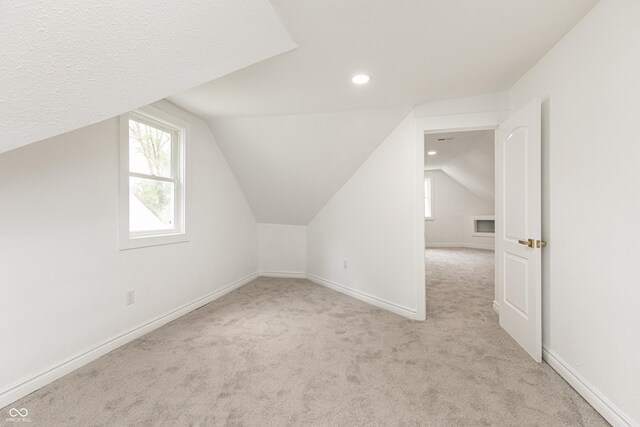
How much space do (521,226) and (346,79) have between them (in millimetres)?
1767

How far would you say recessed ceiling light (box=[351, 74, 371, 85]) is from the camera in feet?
7.59

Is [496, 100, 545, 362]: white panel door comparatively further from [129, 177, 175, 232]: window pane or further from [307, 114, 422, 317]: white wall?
[129, 177, 175, 232]: window pane

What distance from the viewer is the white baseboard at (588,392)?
57.3 inches

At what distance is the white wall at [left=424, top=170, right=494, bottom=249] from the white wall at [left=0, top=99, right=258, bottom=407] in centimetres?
732

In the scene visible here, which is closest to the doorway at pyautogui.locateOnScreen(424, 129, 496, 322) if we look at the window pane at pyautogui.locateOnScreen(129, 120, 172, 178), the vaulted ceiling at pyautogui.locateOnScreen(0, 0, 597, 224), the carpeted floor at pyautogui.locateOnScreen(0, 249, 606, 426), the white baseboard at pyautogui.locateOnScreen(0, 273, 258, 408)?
the carpeted floor at pyautogui.locateOnScreen(0, 249, 606, 426)

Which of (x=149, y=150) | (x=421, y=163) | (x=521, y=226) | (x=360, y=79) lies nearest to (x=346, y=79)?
(x=360, y=79)

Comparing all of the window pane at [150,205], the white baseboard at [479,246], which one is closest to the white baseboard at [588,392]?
the window pane at [150,205]

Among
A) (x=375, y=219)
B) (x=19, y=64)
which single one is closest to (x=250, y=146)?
(x=375, y=219)

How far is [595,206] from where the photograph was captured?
1.64 meters

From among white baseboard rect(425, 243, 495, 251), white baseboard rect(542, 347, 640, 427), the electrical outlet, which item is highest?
the electrical outlet

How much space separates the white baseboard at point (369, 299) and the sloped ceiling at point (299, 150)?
1.04 metres

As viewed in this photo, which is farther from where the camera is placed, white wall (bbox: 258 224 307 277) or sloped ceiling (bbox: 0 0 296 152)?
white wall (bbox: 258 224 307 277)

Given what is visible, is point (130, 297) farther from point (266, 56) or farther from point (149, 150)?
point (266, 56)

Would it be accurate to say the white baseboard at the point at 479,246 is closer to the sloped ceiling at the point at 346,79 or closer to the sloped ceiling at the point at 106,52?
the sloped ceiling at the point at 346,79
